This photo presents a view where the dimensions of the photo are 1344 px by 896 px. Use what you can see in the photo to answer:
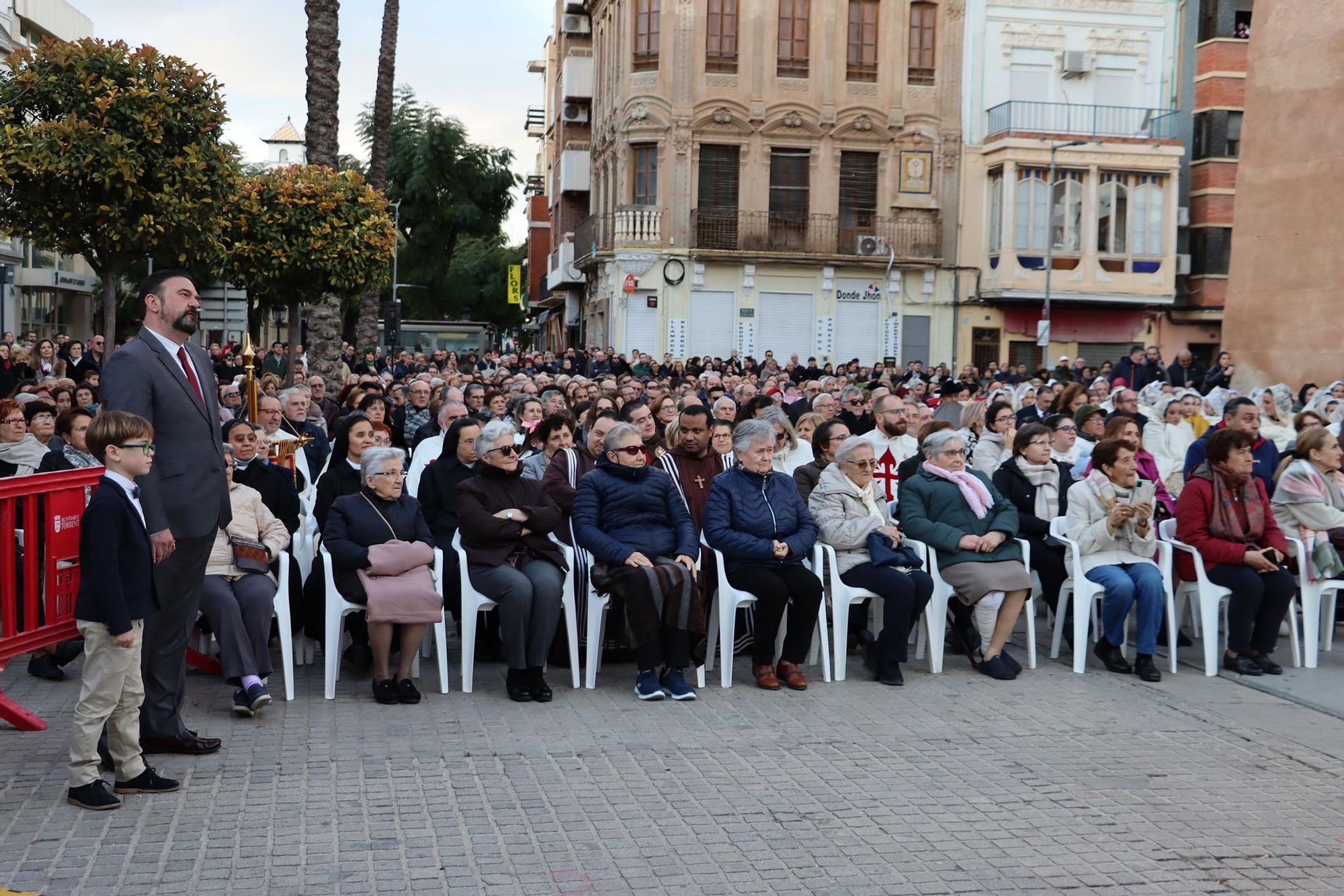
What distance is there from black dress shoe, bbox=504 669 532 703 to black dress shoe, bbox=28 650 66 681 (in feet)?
8.22

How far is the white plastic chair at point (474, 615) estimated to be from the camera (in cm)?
809

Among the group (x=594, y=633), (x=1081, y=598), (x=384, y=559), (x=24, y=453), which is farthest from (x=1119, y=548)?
(x=24, y=453)

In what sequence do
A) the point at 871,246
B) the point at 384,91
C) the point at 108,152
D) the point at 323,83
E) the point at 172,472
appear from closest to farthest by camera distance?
the point at 172,472 < the point at 108,152 < the point at 323,83 < the point at 384,91 < the point at 871,246

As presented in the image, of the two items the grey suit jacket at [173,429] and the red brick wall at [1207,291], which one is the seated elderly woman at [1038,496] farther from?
the red brick wall at [1207,291]

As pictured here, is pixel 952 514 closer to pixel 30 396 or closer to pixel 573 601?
pixel 573 601

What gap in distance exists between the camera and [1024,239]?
3831 centimetres

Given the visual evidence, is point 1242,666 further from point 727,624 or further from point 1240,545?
point 727,624

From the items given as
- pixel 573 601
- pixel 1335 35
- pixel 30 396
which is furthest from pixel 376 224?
pixel 1335 35

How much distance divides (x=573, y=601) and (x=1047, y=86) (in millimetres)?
33674

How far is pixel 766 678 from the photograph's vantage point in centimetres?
827

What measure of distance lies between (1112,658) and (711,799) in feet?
12.7

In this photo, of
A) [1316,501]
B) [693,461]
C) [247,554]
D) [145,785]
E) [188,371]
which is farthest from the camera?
[1316,501]

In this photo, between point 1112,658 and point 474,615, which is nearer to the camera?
point 474,615

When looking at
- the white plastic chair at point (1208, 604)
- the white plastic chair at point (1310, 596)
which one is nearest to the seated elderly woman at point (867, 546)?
the white plastic chair at point (1208, 604)
